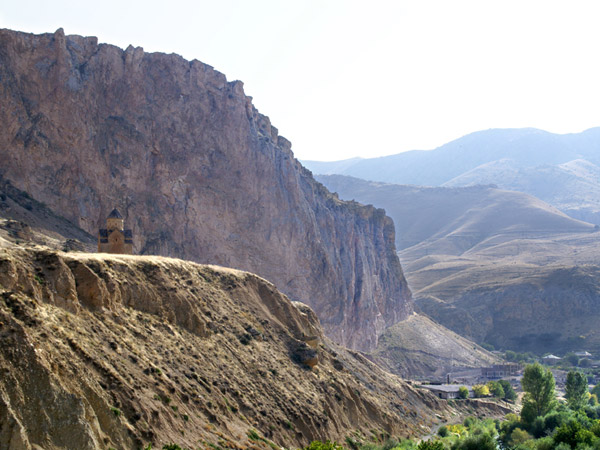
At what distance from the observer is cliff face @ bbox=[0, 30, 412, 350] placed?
237 ft

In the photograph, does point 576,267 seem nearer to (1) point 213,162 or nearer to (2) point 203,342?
(1) point 213,162

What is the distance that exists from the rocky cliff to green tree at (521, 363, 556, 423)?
635 inches

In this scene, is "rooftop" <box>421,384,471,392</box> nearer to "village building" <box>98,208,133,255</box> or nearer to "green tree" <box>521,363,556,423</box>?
"green tree" <box>521,363,556,423</box>

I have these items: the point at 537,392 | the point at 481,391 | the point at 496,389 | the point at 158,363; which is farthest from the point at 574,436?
the point at 496,389

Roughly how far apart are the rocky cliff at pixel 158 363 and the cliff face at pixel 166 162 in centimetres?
2527

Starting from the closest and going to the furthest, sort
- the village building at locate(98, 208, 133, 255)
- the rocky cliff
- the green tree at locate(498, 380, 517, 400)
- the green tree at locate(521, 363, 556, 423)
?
the rocky cliff, the village building at locate(98, 208, 133, 255), the green tree at locate(521, 363, 556, 423), the green tree at locate(498, 380, 517, 400)

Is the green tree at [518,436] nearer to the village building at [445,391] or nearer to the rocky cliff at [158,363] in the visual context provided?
the rocky cliff at [158,363]

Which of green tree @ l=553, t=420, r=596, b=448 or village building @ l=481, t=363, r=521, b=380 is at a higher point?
green tree @ l=553, t=420, r=596, b=448

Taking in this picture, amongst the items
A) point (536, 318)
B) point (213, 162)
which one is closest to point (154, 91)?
point (213, 162)

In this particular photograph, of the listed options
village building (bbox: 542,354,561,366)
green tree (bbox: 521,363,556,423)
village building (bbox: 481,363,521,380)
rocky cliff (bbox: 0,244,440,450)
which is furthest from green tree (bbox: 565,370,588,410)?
village building (bbox: 542,354,561,366)

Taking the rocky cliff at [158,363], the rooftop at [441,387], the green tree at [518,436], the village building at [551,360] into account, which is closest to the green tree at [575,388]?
the rooftop at [441,387]

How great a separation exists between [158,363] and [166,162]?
161 ft

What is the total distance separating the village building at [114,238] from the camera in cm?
5269

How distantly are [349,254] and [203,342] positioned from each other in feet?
243
